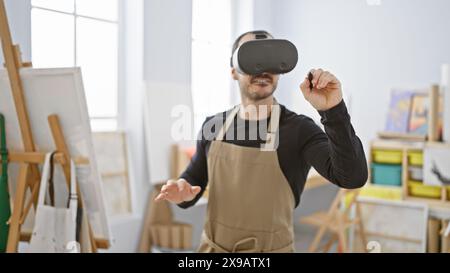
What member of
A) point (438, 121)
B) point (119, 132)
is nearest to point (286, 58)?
point (119, 132)

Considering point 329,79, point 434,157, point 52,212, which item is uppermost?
point 329,79

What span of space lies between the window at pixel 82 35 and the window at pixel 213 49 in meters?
0.10

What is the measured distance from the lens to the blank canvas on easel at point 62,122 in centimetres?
83

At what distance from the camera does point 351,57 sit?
0.60m

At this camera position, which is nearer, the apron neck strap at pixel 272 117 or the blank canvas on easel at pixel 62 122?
the apron neck strap at pixel 272 117

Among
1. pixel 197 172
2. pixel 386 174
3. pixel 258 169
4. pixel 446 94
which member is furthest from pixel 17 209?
pixel 386 174

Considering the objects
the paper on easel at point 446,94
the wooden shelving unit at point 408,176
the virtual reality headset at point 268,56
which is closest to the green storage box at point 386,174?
the wooden shelving unit at point 408,176

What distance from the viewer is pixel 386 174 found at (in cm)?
145

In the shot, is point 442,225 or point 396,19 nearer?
point 396,19

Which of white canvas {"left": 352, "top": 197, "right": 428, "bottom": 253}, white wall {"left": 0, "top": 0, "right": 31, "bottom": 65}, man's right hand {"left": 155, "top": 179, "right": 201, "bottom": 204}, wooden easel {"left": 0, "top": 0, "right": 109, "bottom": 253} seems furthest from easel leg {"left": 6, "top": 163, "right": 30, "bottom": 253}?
white canvas {"left": 352, "top": 197, "right": 428, "bottom": 253}

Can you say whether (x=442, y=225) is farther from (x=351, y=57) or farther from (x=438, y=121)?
(x=351, y=57)

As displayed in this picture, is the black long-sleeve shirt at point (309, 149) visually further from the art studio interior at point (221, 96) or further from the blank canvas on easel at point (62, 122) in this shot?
the blank canvas on easel at point (62, 122)

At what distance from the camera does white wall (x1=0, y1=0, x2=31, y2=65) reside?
0.61 m
